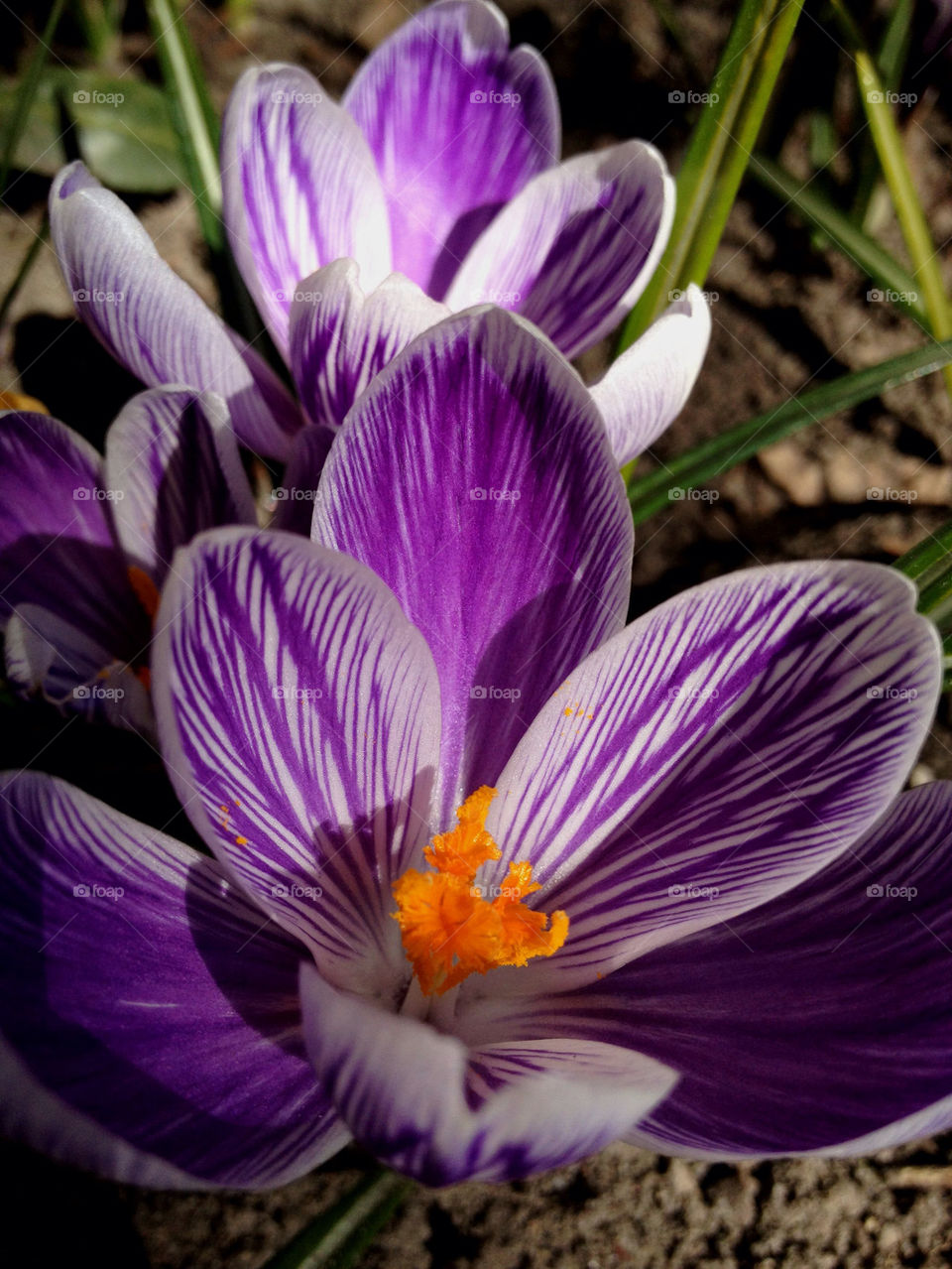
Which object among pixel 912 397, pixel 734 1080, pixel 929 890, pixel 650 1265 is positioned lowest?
pixel 650 1265

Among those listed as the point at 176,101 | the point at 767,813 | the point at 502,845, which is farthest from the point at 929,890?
the point at 176,101

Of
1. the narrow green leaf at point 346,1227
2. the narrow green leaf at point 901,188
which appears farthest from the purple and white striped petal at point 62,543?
the narrow green leaf at point 901,188

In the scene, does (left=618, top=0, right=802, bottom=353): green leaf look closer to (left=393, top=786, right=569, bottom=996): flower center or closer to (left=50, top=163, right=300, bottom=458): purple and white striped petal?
(left=50, top=163, right=300, bottom=458): purple and white striped petal

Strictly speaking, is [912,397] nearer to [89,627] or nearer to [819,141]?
[819,141]

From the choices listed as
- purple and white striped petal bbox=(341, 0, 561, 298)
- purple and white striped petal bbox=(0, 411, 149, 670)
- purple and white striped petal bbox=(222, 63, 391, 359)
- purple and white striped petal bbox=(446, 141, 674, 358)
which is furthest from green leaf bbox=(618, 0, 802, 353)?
purple and white striped petal bbox=(0, 411, 149, 670)

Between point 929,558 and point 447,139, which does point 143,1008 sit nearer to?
point 929,558

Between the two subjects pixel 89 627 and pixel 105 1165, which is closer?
pixel 105 1165

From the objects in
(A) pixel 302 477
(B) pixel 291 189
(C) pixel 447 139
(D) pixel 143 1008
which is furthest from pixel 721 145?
(D) pixel 143 1008

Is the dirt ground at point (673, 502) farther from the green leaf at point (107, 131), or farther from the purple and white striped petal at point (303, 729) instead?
the purple and white striped petal at point (303, 729)
